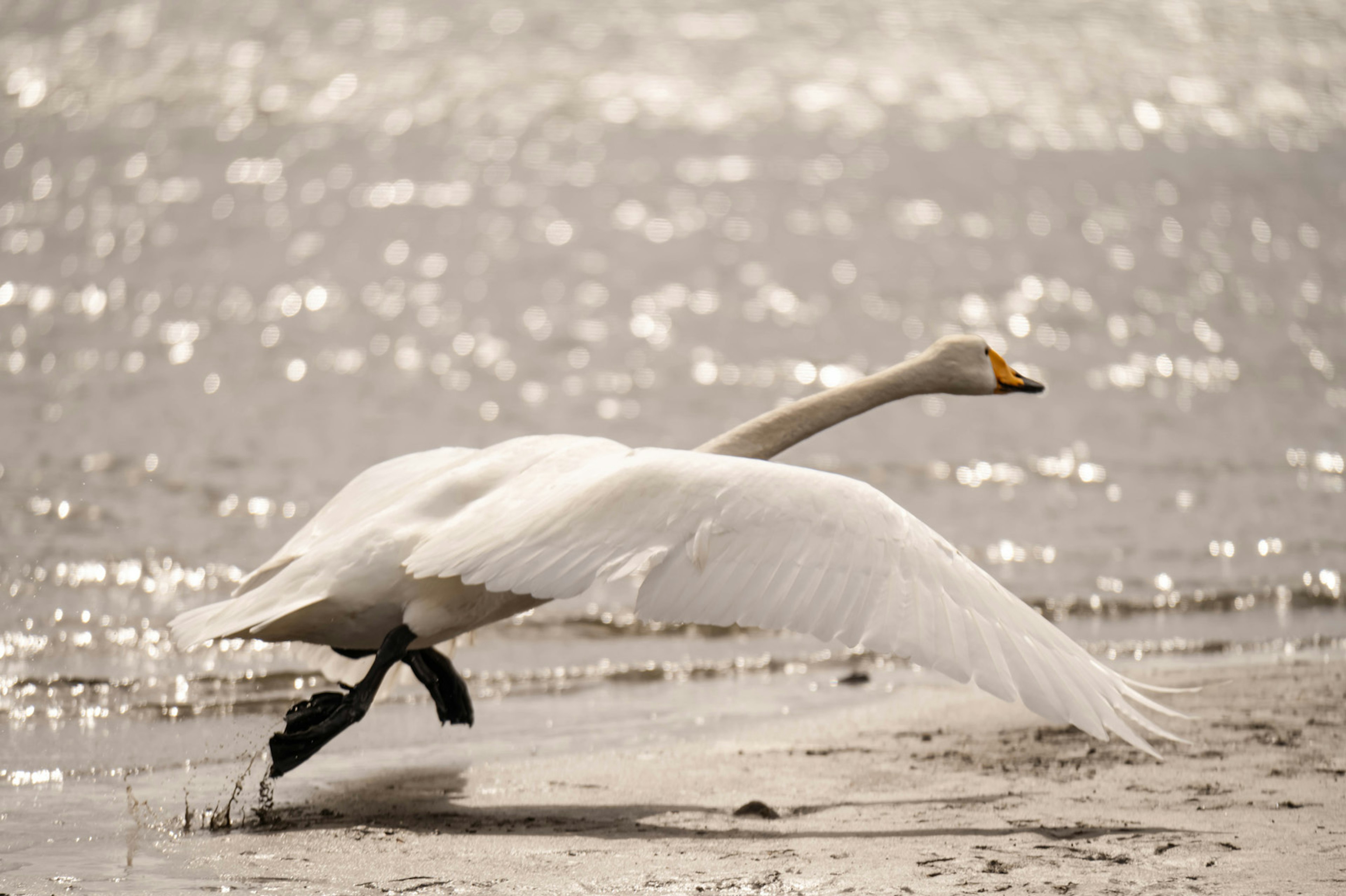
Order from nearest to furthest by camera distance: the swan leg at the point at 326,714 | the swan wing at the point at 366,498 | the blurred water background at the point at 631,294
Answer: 1. the swan leg at the point at 326,714
2. the swan wing at the point at 366,498
3. the blurred water background at the point at 631,294

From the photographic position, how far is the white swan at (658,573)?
4812 millimetres

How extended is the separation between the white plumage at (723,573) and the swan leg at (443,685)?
0.69 m

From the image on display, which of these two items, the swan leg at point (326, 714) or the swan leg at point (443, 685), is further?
the swan leg at point (443, 685)

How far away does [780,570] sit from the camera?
16.2 feet

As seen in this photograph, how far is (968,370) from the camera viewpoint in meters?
7.52

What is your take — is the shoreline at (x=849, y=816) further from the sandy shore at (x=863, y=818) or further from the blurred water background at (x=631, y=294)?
the blurred water background at (x=631, y=294)

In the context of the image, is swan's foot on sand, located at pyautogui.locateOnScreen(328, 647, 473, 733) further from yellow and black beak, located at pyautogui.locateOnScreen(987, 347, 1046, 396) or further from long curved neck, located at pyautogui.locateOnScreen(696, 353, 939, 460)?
yellow and black beak, located at pyautogui.locateOnScreen(987, 347, 1046, 396)

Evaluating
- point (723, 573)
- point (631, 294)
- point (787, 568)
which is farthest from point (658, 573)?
point (631, 294)

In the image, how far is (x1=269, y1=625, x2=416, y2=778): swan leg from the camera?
215 inches

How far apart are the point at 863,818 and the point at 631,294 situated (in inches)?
655

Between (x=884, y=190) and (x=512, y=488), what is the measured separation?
23502 millimetres

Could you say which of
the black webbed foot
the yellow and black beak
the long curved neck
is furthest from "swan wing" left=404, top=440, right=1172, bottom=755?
the yellow and black beak

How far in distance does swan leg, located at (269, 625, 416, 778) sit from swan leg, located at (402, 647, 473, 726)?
0.64 metres

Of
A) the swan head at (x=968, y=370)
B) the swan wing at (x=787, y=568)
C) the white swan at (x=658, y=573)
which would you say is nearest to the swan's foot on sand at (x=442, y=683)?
the white swan at (x=658, y=573)
